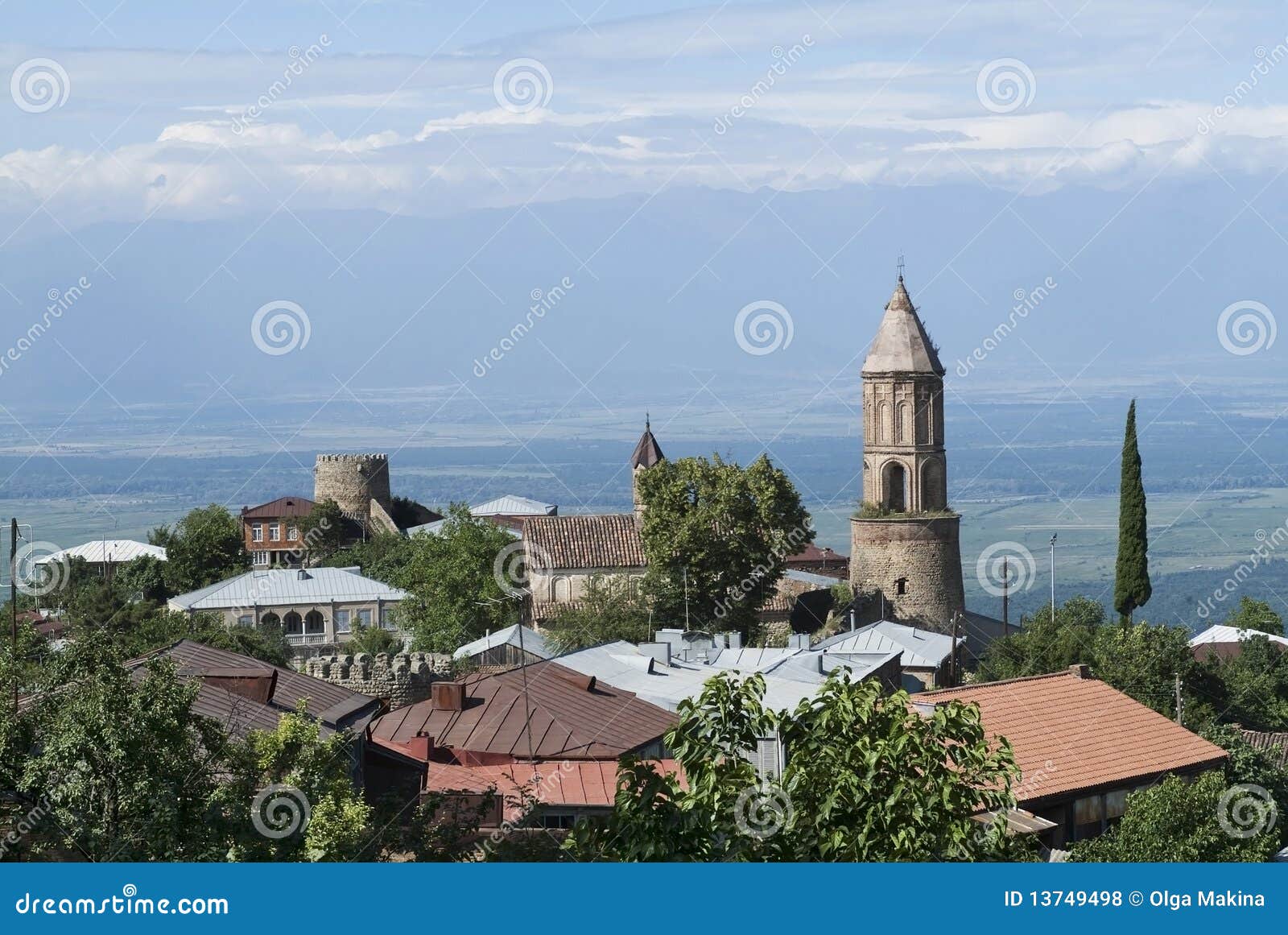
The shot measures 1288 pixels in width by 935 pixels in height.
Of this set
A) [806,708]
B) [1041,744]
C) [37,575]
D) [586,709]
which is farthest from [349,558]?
[806,708]

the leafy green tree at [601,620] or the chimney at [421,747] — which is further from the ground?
the leafy green tree at [601,620]

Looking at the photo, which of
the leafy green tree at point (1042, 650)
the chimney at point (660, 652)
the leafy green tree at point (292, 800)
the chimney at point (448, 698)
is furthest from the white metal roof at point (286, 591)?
the leafy green tree at point (292, 800)

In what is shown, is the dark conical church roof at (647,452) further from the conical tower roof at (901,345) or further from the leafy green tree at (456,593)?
the conical tower roof at (901,345)

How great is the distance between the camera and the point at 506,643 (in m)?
40.4

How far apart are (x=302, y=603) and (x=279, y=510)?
886 inches

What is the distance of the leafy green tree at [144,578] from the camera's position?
55.9 metres

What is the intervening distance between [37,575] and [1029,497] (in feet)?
338

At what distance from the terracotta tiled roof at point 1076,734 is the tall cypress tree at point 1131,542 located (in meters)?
22.8

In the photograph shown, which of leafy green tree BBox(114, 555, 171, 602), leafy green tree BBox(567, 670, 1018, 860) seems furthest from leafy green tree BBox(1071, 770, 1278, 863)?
leafy green tree BBox(114, 555, 171, 602)

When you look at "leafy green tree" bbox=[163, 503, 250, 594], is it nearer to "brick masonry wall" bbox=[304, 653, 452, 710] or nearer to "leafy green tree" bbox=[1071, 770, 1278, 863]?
"brick masonry wall" bbox=[304, 653, 452, 710]

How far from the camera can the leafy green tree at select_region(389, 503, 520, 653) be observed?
47281mm

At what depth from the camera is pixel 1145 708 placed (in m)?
24.7

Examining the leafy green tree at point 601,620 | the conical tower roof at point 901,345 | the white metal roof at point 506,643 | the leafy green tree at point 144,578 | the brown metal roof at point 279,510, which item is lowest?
the white metal roof at point 506,643

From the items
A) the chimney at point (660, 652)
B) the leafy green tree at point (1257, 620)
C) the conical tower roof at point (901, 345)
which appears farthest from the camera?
the leafy green tree at point (1257, 620)
